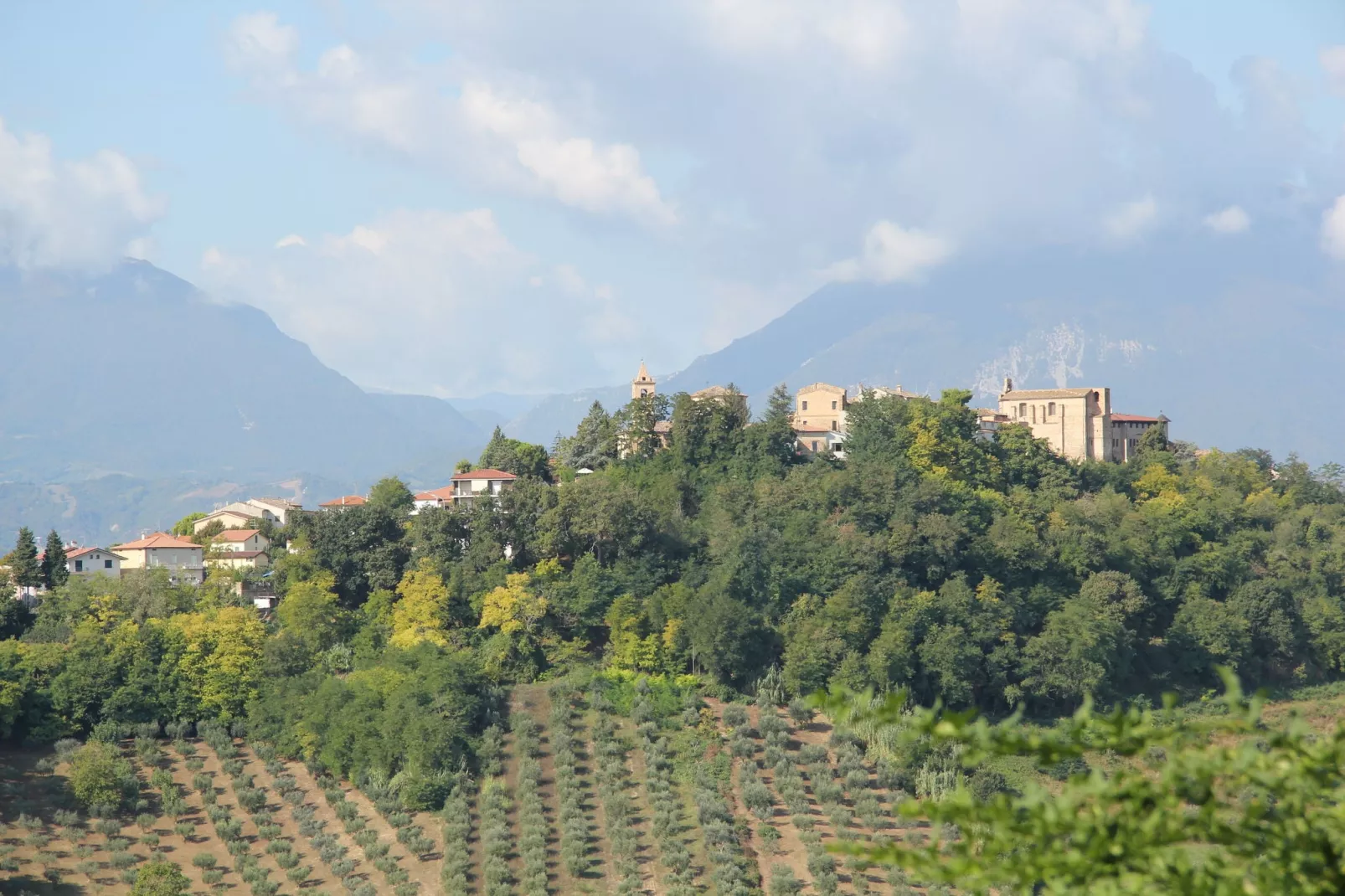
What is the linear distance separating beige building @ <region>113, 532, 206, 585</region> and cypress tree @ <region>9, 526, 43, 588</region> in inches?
143

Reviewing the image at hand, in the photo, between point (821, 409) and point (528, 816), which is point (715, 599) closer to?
point (528, 816)

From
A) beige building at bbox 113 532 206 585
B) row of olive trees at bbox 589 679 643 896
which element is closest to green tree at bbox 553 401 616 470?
beige building at bbox 113 532 206 585

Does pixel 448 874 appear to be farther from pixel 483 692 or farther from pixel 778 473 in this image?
pixel 778 473

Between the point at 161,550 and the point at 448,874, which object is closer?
the point at 448,874

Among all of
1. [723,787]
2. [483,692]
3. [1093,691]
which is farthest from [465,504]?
[1093,691]

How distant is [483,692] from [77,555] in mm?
22131

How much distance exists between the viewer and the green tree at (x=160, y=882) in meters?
33.9

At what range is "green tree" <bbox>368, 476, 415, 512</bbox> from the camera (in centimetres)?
5820

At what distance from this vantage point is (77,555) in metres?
57.0

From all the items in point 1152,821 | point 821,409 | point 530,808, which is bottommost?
point 530,808

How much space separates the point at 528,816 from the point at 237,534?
85.5 ft

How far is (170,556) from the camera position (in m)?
56.8

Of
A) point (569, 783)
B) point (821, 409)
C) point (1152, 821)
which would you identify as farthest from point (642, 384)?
point (1152, 821)

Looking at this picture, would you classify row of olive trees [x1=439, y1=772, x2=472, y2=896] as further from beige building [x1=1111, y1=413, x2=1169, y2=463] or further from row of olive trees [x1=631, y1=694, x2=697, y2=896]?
beige building [x1=1111, y1=413, x2=1169, y2=463]
